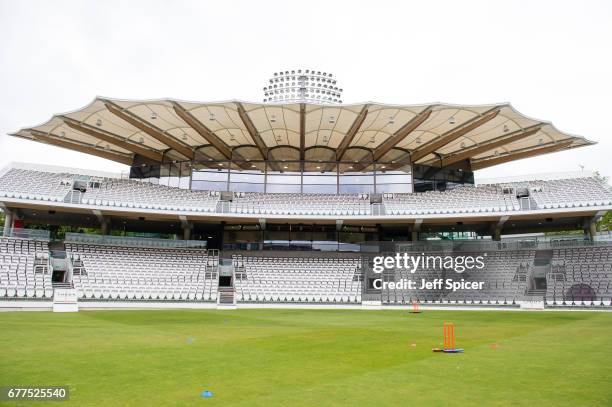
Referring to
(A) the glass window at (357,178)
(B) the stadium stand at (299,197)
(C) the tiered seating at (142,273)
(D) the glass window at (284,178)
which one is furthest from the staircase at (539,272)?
(C) the tiered seating at (142,273)

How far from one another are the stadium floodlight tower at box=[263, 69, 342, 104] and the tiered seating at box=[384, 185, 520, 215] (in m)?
12.1

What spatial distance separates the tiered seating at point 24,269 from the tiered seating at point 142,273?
5.99 ft

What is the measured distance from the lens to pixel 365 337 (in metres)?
14.4

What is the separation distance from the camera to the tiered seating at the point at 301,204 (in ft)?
127

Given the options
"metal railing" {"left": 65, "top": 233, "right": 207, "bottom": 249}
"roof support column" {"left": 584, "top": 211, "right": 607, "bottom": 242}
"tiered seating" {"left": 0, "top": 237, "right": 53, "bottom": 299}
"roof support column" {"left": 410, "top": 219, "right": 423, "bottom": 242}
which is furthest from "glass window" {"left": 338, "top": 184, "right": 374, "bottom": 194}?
"tiered seating" {"left": 0, "top": 237, "right": 53, "bottom": 299}

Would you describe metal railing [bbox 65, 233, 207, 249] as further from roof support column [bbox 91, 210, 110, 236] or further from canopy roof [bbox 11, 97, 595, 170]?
canopy roof [bbox 11, 97, 595, 170]

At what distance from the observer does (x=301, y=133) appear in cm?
3822

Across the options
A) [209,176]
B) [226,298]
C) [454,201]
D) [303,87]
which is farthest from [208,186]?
[454,201]

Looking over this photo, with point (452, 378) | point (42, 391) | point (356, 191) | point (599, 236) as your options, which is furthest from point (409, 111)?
point (42, 391)

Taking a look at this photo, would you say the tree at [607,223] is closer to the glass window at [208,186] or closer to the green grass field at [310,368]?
the glass window at [208,186]

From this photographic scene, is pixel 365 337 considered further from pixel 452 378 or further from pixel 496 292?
pixel 496 292

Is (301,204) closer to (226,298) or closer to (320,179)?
(320,179)

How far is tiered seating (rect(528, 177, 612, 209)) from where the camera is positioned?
3531cm

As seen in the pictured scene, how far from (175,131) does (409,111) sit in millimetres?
18248
